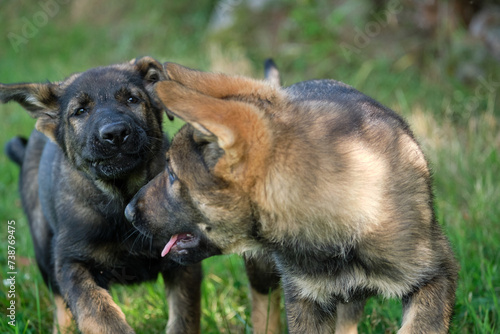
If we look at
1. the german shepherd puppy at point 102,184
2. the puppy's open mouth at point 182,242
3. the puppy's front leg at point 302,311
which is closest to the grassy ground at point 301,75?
the german shepherd puppy at point 102,184

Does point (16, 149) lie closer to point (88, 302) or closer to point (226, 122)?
point (88, 302)

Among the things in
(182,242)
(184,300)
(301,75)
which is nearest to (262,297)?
(184,300)

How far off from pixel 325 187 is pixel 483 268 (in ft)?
6.09

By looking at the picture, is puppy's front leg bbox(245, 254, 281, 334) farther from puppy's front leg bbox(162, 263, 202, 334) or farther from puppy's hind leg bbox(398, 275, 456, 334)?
puppy's hind leg bbox(398, 275, 456, 334)

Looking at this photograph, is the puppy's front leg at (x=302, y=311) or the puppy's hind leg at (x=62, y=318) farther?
the puppy's hind leg at (x=62, y=318)

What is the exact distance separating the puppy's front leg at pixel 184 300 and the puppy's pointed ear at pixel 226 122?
1.47m

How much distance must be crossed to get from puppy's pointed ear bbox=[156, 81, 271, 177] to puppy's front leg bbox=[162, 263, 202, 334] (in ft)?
4.81

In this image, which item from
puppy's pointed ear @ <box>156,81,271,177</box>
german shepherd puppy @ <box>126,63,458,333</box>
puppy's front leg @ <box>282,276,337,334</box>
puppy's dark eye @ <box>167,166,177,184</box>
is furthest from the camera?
puppy's front leg @ <box>282,276,337,334</box>

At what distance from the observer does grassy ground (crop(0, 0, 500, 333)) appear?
4488 mm

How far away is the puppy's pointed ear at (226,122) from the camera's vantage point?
2.68 m

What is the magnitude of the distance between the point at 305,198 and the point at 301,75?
20.7 feet

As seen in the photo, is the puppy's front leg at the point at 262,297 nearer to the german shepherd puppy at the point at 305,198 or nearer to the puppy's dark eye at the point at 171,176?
the german shepherd puppy at the point at 305,198

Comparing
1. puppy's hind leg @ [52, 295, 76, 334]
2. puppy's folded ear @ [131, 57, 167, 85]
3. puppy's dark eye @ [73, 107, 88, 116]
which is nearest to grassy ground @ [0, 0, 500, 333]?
puppy's hind leg @ [52, 295, 76, 334]

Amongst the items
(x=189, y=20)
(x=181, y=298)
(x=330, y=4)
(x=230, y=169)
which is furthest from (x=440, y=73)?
(x=189, y=20)
